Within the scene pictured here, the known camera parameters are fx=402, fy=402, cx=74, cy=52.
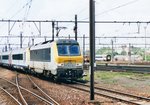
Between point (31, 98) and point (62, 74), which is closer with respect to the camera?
point (31, 98)

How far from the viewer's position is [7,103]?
18.5 metres

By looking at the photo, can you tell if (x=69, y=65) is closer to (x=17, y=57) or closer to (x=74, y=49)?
(x=74, y=49)

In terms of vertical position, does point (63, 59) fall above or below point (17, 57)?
below

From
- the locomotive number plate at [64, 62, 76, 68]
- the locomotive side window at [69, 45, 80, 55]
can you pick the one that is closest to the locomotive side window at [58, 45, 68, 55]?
the locomotive side window at [69, 45, 80, 55]

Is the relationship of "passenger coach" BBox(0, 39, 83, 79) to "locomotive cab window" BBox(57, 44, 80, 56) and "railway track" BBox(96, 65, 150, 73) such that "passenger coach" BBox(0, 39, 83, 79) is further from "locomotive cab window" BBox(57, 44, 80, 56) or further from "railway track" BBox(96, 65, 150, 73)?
"railway track" BBox(96, 65, 150, 73)

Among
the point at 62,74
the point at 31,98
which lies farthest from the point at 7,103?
the point at 62,74

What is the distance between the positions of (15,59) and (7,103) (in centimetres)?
3883

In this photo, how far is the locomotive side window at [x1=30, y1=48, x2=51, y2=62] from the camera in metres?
32.1

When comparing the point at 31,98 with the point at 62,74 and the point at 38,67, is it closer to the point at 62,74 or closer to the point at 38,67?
the point at 62,74

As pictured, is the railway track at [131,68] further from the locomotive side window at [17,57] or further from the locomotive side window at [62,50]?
the locomotive side window at [62,50]

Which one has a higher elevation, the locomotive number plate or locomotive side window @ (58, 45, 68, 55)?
locomotive side window @ (58, 45, 68, 55)

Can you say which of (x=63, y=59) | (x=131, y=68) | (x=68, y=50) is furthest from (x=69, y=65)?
(x=131, y=68)

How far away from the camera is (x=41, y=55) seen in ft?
115

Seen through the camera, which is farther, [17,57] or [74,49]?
[17,57]
